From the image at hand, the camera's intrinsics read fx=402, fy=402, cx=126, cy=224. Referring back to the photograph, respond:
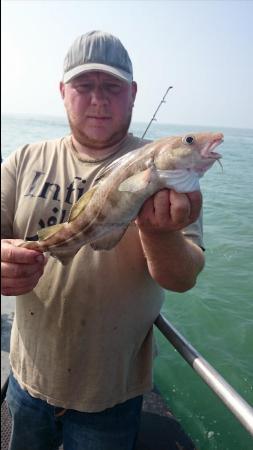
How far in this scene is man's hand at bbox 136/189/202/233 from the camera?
161 centimetres

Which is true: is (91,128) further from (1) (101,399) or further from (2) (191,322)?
(2) (191,322)

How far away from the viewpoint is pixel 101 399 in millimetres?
2145

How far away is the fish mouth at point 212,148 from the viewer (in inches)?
66.2

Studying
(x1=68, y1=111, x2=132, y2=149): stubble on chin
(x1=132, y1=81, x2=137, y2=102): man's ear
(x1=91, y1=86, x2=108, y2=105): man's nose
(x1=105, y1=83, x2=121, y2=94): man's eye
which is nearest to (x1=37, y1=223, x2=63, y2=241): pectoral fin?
(x1=68, y1=111, x2=132, y2=149): stubble on chin

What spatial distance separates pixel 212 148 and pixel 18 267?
3.32 feet

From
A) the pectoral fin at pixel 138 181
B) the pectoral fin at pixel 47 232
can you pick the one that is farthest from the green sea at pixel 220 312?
the pectoral fin at pixel 47 232

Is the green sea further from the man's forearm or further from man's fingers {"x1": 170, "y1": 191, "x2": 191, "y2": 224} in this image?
man's fingers {"x1": 170, "y1": 191, "x2": 191, "y2": 224}

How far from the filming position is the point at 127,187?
1.74m

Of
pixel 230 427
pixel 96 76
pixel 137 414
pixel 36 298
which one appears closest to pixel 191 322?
pixel 230 427

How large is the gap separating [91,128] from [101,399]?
1.47 metres

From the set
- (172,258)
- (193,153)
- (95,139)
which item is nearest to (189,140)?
(193,153)

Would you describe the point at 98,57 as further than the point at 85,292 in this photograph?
Yes

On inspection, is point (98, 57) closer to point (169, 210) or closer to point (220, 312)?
point (169, 210)

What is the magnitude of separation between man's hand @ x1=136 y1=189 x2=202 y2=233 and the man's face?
2.29 feet
